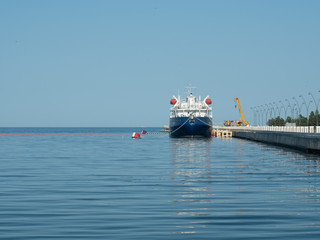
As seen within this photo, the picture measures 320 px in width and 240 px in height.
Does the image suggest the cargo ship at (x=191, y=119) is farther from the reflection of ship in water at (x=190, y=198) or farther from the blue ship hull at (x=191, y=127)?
the reflection of ship in water at (x=190, y=198)

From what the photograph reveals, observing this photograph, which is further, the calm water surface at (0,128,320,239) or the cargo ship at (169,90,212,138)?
the cargo ship at (169,90,212,138)

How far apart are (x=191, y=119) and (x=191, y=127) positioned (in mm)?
2113

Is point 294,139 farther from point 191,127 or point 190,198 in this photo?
point 191,127

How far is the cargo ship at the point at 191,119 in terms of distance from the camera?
132 m

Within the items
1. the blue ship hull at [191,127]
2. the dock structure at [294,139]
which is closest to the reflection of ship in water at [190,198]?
the dock structure at [294,139]

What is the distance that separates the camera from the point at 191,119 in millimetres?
131375

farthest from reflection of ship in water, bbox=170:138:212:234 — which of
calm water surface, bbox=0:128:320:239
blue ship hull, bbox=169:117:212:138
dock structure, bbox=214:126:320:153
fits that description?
blue ship hull, bbox=169:117:212:138

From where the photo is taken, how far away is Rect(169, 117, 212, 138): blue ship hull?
13188cm

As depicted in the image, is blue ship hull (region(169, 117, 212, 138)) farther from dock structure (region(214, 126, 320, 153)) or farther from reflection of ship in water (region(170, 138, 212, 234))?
reflection of ship in water (region(170, 138, 212, 234))

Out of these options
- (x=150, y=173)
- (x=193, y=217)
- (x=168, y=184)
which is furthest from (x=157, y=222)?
(x=150, y=173)

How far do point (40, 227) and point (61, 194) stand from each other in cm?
898

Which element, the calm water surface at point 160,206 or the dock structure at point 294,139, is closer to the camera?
the calm water surface at point 160,206

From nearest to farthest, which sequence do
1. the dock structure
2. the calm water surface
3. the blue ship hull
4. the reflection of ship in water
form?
the calm water surface → the reflection of ship in water → the dock structure → the blue ship hull

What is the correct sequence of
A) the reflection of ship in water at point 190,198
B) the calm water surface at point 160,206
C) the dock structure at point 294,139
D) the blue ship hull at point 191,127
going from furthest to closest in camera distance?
the blue ship hull at point 191,127, the dock structure at point 294,139, the reflection of ship in water at point 190,198, the calm water surface at point 160,206
